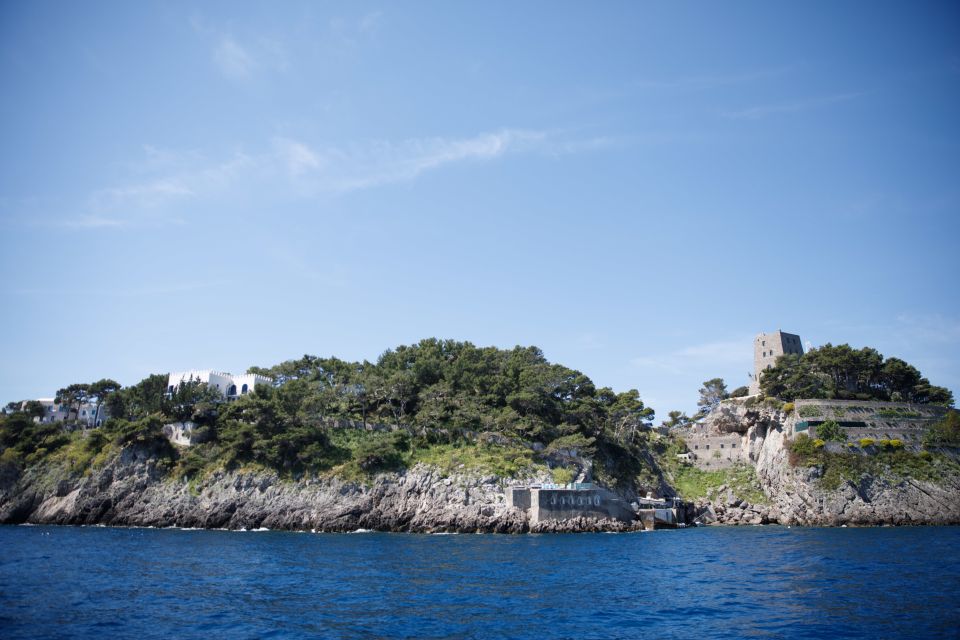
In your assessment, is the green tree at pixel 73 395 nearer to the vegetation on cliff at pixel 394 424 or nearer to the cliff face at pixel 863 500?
the vegetation on cliff at pixel 394 424

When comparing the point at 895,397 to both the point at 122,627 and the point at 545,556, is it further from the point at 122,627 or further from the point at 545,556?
the point at 122,627

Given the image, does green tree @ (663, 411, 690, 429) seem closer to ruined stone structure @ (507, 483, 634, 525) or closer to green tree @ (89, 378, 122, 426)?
ruined stone structure @ (507, 483, 634, 525)

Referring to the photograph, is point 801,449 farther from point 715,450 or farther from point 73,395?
point 73,395

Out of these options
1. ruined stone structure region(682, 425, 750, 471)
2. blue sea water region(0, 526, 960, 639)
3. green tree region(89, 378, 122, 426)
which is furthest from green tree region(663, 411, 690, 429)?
green tree region(89, 378, 122, 426)

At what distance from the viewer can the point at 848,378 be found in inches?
3661

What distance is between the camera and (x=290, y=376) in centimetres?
10088

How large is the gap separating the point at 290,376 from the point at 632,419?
57988 millimetres

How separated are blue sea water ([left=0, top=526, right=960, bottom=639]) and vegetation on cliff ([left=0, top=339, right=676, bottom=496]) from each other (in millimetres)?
20238

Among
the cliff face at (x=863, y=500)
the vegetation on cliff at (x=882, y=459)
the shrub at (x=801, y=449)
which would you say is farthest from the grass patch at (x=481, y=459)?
the vegetation on cliff at (x=882, y=459)

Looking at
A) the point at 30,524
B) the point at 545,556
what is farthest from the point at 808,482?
the point at 30,524

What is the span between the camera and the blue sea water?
73.0 ft

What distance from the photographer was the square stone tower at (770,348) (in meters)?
109

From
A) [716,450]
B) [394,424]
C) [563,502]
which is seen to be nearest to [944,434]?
[716,450]

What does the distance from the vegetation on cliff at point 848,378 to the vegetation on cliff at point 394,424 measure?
23.0 meters
